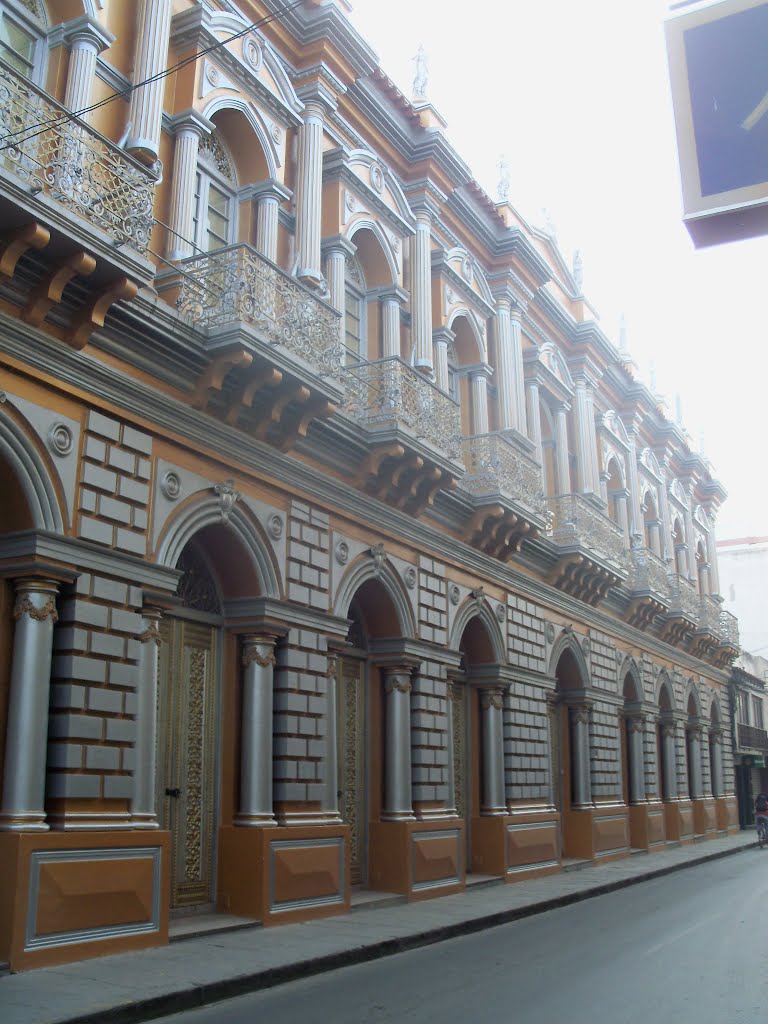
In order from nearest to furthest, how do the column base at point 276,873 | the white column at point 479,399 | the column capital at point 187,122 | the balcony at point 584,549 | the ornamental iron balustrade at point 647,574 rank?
the column base at point 276,873 < the column capital at point 187,122 < the white column at point 479,399 < the balcony at point 584,549 < the ornamental iron balustrade at point 647,574

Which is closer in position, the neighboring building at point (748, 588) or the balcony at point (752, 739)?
the balcony at point (752, 739)

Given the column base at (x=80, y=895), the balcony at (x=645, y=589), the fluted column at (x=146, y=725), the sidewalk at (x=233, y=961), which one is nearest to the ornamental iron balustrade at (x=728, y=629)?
the balcony at (x=645, y=589)

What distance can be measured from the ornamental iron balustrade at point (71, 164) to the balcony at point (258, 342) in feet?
5.02

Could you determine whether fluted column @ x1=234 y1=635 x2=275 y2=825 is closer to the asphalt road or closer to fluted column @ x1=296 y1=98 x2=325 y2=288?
the asphalt road

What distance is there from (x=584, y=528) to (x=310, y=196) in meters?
11.2

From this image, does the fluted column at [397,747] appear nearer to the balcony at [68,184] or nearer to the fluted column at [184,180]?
the fluted column at [184,180]

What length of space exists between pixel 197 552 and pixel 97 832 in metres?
4.05

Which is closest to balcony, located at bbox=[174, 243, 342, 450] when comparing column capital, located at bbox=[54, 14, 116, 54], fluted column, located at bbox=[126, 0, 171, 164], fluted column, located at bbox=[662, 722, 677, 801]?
fluted column, located at bbox=[126, 0, 171, 164]

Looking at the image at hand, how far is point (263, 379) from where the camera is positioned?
1259 cm

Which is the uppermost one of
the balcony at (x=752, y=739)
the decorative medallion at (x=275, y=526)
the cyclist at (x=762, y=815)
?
the decorative medallion at (x=275, y=526)

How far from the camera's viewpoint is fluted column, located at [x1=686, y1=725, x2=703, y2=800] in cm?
3408

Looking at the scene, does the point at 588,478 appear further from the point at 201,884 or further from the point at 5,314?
the point at 5,314

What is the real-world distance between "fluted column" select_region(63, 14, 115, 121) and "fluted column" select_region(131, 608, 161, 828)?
546 cm

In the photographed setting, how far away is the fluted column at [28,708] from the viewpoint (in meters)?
9.46
